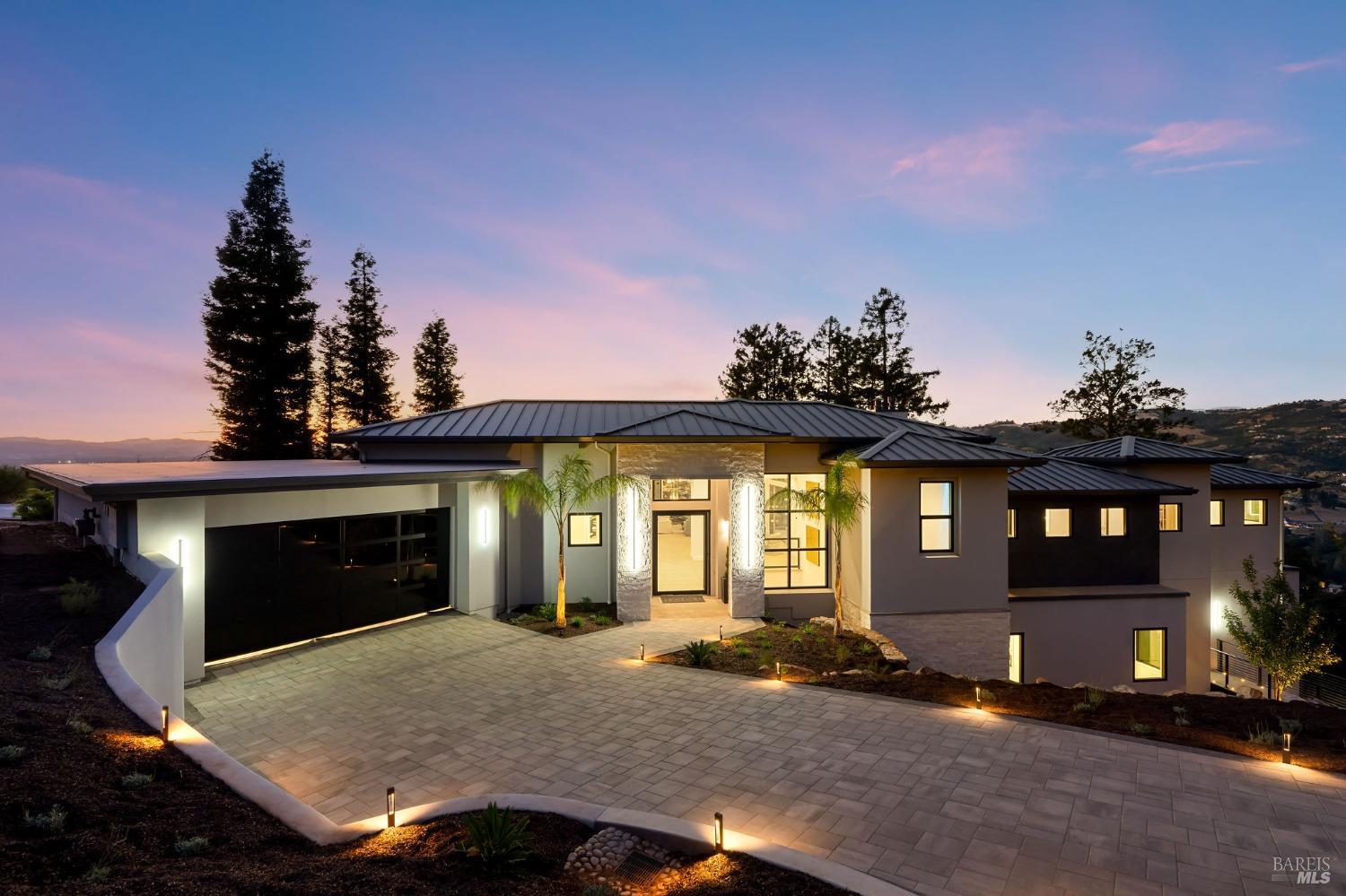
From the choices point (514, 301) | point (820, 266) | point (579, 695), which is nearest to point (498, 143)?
point (514, 301)

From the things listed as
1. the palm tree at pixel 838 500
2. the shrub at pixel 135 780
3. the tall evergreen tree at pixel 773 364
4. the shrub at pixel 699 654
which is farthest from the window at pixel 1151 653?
the tall evergreen tree at pixel 773 364

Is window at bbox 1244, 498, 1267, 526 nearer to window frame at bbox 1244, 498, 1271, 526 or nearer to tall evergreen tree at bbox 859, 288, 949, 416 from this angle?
window frame at bbox 1244, 498, 1271, 526

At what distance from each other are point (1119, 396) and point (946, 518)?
27275mm

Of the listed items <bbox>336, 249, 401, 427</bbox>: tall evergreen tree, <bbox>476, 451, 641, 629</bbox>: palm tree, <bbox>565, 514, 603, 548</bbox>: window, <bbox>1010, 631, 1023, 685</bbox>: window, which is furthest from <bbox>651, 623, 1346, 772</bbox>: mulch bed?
<bbox>336, 249, 401, 427</bbox>: tall evergreen tree

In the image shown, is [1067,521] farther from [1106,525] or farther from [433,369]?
[433,369]

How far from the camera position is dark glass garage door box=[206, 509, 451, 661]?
9266 millimetres

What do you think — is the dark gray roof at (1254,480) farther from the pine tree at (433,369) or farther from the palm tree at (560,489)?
the pine tree at (433,369)

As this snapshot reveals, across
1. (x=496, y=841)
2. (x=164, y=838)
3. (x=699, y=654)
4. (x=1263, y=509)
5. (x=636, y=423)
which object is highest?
(x=636, y=423)

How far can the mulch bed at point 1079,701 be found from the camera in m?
6.68

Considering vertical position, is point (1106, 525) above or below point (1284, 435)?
below

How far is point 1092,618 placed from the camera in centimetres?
1410

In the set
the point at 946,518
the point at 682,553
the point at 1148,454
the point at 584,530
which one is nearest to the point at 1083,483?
the point at 1148,454

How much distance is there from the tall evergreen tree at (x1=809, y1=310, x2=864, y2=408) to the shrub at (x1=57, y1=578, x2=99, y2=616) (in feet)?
109

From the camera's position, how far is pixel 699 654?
9.85m
